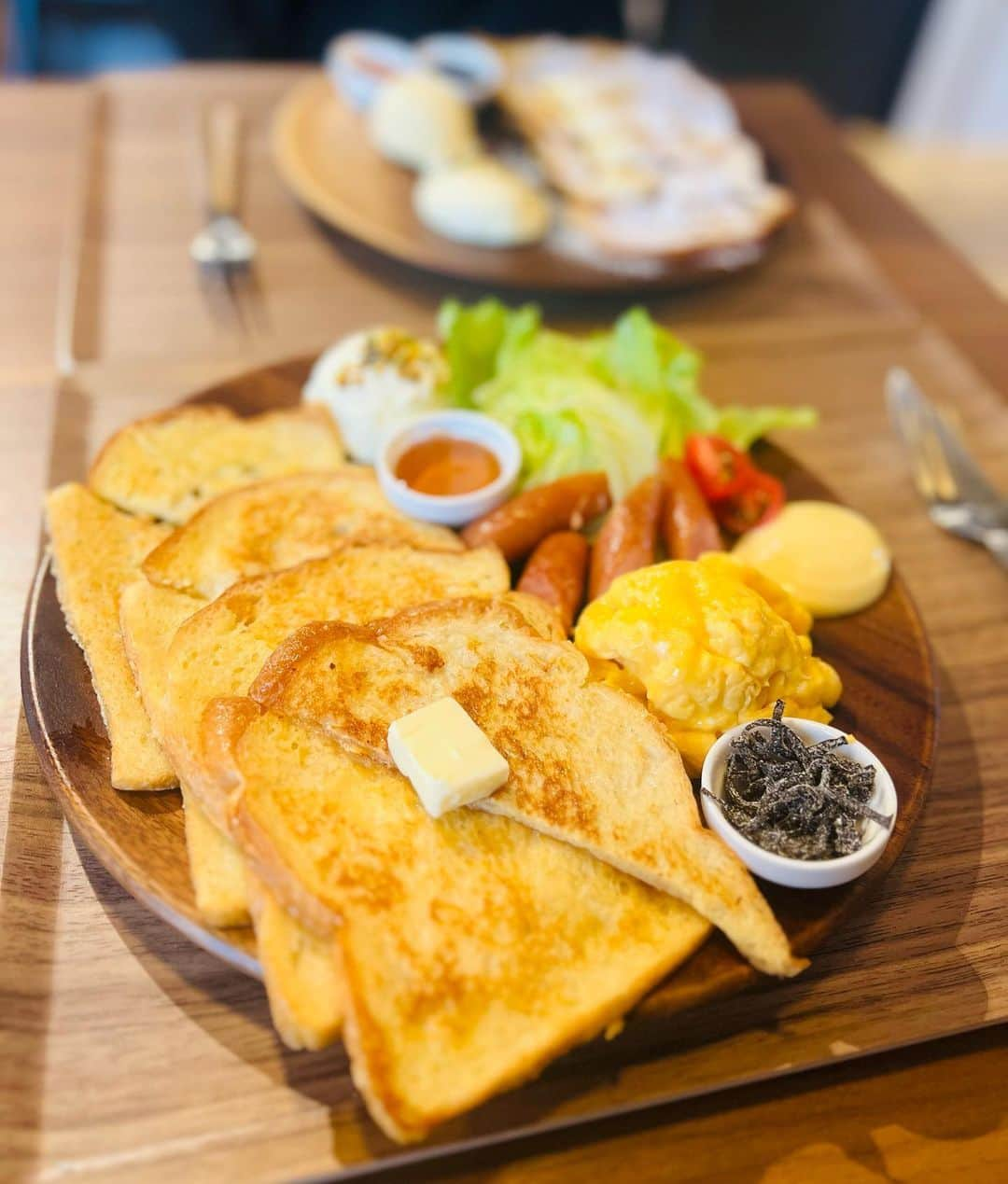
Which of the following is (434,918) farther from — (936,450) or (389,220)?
(389,220)

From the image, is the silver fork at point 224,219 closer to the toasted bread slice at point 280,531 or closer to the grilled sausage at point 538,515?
the toasted bread slice at point 280,531

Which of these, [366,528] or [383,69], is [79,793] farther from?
[383,69]

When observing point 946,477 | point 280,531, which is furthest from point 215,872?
point 946,477

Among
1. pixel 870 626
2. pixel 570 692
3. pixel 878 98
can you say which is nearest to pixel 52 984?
pixel 570 692

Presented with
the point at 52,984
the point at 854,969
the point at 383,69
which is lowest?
the point at 52,984

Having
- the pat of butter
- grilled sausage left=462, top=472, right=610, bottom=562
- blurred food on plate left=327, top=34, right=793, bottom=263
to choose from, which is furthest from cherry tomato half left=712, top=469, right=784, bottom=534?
blurred food on plate left=327, top=34, right=793, bottom=263

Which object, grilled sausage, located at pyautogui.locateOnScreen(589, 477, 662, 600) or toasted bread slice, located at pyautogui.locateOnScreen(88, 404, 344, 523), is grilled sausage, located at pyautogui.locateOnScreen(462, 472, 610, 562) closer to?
grilled sausage, located at pyautogui.locateOnScreen(589, 477, 662, 600)

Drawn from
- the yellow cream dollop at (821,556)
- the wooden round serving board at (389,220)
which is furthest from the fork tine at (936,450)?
the wooden round serving board at (389,220)
